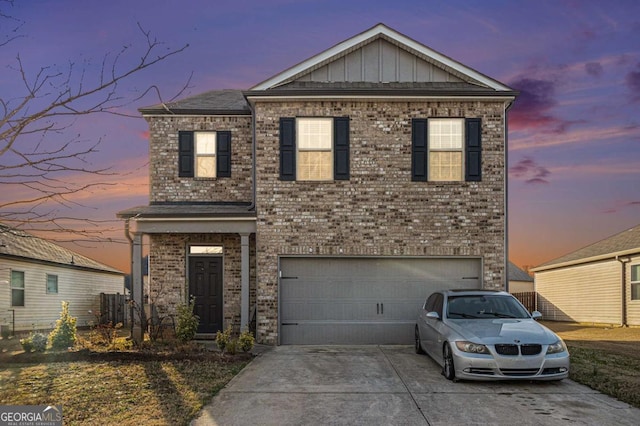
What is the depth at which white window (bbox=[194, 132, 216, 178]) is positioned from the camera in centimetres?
1645

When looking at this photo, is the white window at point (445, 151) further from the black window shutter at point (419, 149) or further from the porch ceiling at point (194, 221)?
the porch ceiling at point (194, 221)

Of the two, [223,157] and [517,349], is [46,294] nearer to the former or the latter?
[223,157]

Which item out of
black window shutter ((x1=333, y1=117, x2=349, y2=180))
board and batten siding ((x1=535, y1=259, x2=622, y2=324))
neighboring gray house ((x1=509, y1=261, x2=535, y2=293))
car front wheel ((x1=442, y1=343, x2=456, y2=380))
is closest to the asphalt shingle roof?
A: black window shutter ((x1=333, y1=117, x2=349, y2=180))

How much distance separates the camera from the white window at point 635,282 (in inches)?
928

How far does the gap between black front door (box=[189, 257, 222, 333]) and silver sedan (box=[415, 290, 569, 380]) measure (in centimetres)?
697

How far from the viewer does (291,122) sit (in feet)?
48.4

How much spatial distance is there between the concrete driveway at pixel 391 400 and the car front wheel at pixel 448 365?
0.38 feet

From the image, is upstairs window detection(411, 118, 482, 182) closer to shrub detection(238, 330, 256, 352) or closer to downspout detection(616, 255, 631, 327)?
shrub detection(238, 330, 256, 352)

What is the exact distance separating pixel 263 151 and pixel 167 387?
22.8 ft

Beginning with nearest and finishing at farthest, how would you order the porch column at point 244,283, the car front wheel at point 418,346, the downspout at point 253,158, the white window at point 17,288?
the car front wheel at point 418,346, the porch column at point 244,283, the downspout at point 253,158, the white window at point 17,288

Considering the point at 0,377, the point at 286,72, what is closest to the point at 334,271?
the point at 286,72

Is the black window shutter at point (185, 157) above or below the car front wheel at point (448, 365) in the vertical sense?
above

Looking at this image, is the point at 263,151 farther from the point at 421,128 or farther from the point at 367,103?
the point at 421,128

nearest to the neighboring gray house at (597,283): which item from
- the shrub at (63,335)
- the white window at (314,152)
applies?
the white window at (314,152)
